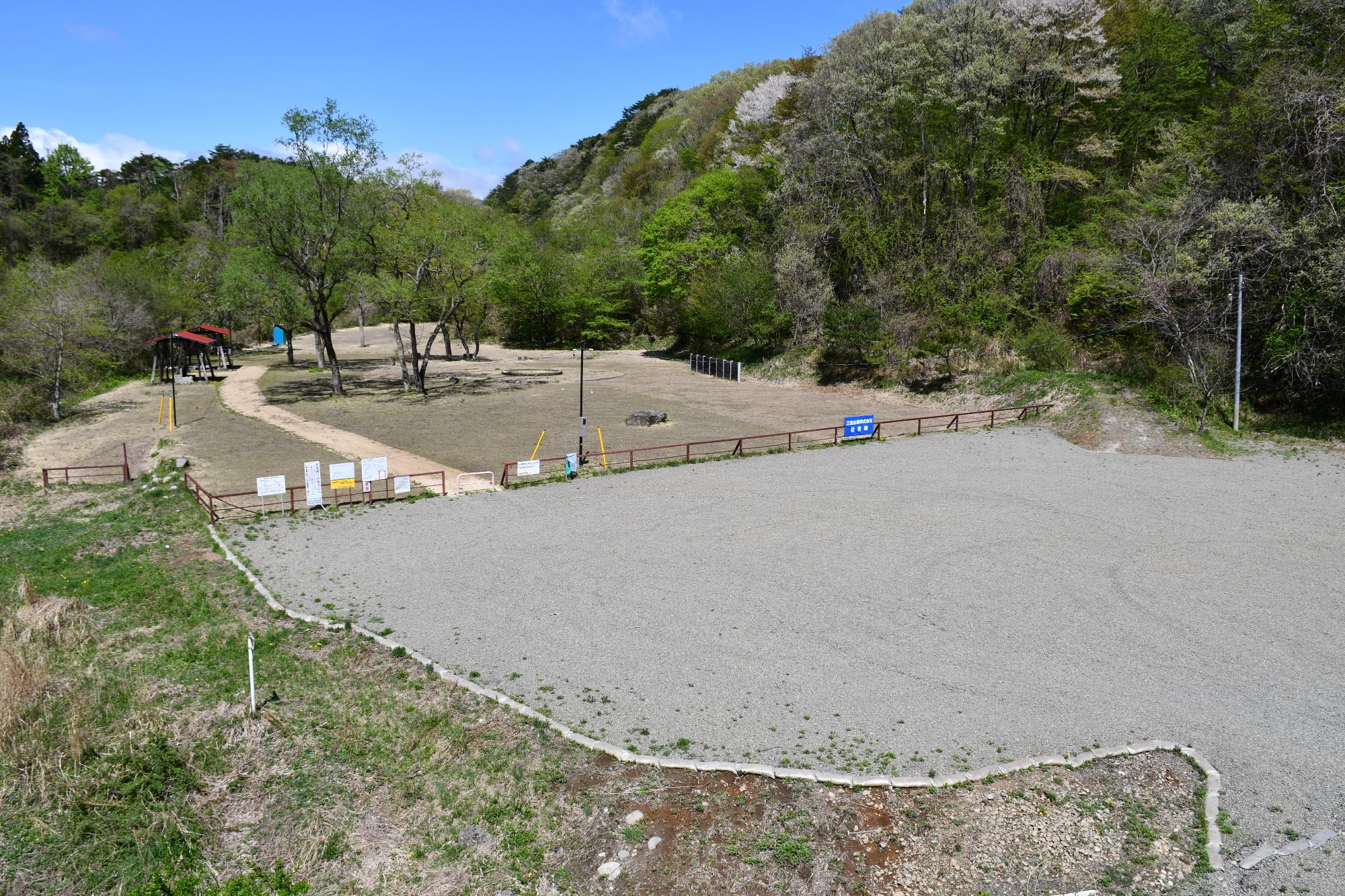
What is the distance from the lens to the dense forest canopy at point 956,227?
31578 mm

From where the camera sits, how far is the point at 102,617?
15680 mm

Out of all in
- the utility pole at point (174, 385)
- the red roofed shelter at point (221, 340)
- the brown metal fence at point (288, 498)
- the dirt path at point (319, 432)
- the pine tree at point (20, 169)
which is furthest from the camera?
the pine tree at point (20, 169)

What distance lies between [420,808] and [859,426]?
26.0 meters

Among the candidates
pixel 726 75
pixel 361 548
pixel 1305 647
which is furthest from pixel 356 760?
pixel 726 75

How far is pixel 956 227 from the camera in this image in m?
46.8

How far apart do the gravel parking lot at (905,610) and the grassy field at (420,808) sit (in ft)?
2.82

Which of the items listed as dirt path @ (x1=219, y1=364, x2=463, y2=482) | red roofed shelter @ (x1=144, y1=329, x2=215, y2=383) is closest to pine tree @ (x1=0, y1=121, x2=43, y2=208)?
red roofed shelter @ (x1=144, y1=329, x2=215, y2=383)

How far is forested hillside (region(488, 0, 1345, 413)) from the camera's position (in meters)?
31.0

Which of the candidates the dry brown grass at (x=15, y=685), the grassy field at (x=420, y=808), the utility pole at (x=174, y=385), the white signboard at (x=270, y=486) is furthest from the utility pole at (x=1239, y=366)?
the utility pole at (x=174, y=385)

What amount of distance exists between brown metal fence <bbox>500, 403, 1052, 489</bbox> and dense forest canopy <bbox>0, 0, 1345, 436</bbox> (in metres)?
7.30

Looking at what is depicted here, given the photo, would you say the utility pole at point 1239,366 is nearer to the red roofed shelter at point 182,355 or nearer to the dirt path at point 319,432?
the dirt path at point 319,432

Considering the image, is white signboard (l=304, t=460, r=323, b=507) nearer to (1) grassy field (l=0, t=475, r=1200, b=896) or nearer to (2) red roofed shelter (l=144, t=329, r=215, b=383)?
(1) grassy field (l=0, t=475, r=1200, b=896)

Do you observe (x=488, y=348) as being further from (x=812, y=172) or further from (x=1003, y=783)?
(x=1003, y=783)

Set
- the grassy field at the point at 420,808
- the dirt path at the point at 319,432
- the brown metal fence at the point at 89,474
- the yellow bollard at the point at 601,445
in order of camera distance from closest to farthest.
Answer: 1. the grassy field at the point at 420,808
2. the brown metal fence at the point at 89,474
3. the yellow bollard at the point at 601,445
4. the dirt path at the point at 319,432
